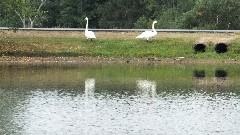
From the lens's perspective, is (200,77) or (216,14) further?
(216,14)

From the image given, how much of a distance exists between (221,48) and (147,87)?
2294 centimetres

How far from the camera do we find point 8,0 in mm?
67312

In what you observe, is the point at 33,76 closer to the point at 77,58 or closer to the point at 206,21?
the point at 77,58

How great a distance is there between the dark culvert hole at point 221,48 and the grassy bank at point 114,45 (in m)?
0.41

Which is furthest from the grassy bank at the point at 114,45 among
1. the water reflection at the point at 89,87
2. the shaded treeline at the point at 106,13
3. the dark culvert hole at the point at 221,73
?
the shaded treeline at the point at 106,13

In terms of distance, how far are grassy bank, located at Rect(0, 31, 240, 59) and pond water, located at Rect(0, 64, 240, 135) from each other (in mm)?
5824

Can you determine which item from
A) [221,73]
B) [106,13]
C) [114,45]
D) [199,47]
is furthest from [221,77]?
[106,13]

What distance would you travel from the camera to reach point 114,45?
69125 mm

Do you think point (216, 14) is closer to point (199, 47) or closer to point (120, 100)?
point (199, 47)

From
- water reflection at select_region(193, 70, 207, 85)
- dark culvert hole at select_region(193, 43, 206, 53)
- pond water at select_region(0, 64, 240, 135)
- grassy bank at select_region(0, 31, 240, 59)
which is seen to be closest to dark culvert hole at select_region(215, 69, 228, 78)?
pond water at select_region(0, 64, 240, 135)

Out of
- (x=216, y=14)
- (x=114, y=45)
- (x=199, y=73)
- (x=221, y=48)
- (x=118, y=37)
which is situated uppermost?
(x=216, y=14)

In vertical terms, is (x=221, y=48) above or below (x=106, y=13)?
below

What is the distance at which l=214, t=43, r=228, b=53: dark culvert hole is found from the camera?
225ft

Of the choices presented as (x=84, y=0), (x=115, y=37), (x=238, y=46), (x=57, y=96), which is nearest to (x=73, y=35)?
(x=115, y=37)
